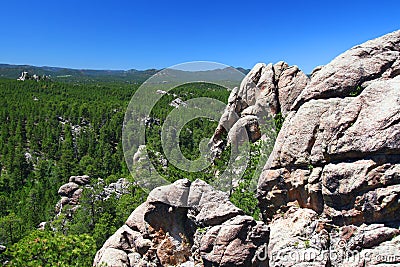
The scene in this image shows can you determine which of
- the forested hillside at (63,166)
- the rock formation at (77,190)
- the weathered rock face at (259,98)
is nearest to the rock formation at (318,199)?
the forested hillside at (63,166)

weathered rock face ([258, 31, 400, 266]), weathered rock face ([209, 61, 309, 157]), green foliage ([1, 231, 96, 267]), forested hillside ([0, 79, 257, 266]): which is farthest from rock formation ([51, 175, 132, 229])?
weathered rock face ([258, 31, 400, 266])

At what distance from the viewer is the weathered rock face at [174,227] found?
15.5 meters

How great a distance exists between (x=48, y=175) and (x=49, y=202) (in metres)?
15.0

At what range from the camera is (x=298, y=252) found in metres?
13.9

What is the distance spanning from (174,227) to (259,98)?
54.5 feet

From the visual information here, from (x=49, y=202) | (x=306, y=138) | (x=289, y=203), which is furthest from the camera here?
(x=49, y=202)

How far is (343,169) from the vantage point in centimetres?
1408

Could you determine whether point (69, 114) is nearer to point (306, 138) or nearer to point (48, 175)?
point (48, 175)

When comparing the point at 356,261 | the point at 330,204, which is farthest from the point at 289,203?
the point at 356,261

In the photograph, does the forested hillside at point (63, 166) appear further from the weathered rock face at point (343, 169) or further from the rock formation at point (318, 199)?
the weathered rock face at point (343, 169)

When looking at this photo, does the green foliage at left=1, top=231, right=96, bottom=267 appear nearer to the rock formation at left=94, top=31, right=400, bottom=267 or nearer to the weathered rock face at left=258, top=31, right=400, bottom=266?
the rock formation at left=94, top=31, right=400, bottom=267

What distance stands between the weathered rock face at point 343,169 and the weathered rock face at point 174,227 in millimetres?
2508

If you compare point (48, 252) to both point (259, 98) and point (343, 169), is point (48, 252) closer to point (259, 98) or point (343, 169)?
point (343, 169)

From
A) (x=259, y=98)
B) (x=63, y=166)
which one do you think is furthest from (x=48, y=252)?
(x=63, y=166)
